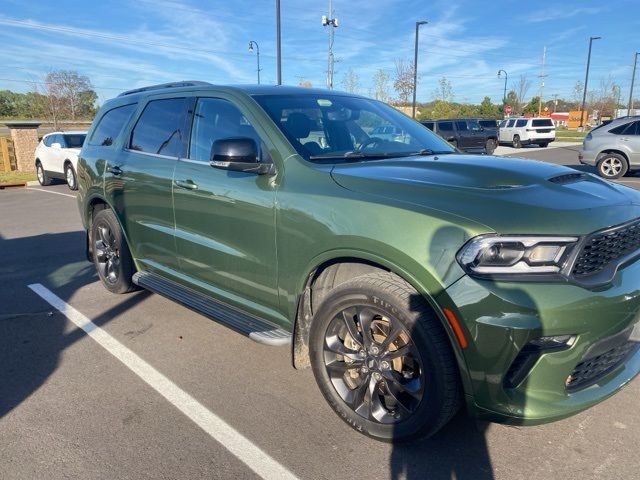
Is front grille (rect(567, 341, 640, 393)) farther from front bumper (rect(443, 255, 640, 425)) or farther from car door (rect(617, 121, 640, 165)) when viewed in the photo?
car door (rect(617, 121, 640, 165))

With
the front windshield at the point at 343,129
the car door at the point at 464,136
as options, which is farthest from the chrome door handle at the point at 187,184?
the car door at the point at 464,136

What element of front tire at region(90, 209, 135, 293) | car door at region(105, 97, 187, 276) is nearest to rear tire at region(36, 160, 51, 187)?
front tire at region(90, 209, 135, 293)

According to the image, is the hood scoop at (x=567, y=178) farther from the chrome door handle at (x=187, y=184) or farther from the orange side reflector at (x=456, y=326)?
the chrome door handle at (x=187, y=184)

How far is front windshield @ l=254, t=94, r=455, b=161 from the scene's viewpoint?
3393 millimetres

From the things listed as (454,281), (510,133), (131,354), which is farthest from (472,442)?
(510,133)

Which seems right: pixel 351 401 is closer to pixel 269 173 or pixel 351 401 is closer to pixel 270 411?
pixel 270 411

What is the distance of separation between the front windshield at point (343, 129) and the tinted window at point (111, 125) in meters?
1.99

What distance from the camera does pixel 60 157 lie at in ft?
49.9

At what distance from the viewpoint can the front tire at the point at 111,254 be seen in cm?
491

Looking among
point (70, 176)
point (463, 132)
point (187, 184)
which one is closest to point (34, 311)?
point (187, 184)

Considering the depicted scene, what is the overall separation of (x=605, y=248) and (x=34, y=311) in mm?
4701

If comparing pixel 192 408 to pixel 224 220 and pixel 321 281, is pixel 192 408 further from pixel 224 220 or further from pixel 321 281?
pixel 224 220

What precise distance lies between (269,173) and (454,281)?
4.64 feet

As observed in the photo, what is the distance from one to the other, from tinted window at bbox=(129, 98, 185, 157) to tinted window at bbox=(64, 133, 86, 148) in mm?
11956
